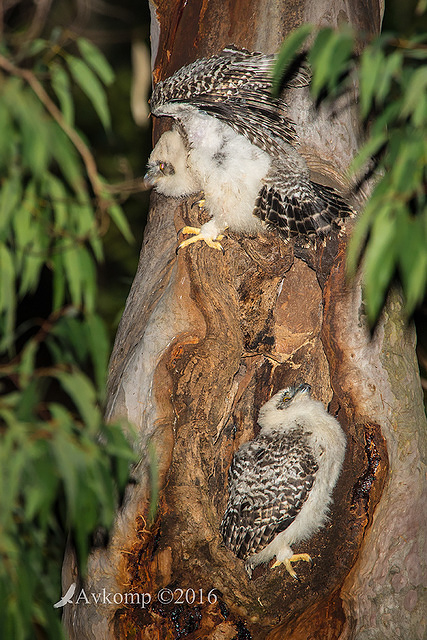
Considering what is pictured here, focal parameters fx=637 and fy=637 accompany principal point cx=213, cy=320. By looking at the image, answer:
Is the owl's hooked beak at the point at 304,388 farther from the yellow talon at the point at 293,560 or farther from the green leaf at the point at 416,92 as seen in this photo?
the green leaf at the point at 416,92

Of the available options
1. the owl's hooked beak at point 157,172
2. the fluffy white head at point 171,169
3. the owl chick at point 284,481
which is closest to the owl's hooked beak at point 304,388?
the owl chick at point 284,481

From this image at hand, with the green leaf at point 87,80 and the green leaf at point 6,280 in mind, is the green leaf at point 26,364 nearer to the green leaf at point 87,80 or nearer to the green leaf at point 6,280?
the green leaf at point 6,280

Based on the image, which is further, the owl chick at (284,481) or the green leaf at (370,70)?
the owl chick at (284,481)

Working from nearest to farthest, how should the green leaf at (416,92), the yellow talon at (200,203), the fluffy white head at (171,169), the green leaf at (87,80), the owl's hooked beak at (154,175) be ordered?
the green leaf at (416,92) < the green leaf at (87,80) < the yellow talon at (200,203) < the fluffy white head at (171,169) < the owl's hooked beak at (154,175)

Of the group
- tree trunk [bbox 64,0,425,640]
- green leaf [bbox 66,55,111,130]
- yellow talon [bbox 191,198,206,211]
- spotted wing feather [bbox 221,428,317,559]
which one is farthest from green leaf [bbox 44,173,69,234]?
spotted wing feather [bbox 221,428,317,559]

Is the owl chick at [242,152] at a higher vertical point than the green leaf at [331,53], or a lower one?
lower

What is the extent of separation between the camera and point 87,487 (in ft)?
5.36

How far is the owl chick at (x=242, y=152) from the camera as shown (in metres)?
2.85

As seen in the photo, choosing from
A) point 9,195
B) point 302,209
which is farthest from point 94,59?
point 302,209

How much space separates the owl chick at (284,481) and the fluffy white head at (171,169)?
3.87ft

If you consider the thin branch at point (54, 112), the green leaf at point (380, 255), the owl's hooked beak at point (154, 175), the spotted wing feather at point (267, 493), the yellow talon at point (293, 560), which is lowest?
the yellow talon at point (293, 560)

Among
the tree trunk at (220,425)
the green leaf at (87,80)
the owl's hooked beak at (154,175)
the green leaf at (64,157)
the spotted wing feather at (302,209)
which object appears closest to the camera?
the green leaf at (64,157)

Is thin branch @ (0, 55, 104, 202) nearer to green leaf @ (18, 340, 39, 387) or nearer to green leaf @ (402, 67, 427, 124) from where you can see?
green leaf @ (18, 340, 39, 387)

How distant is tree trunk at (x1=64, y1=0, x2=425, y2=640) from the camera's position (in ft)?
9.64
